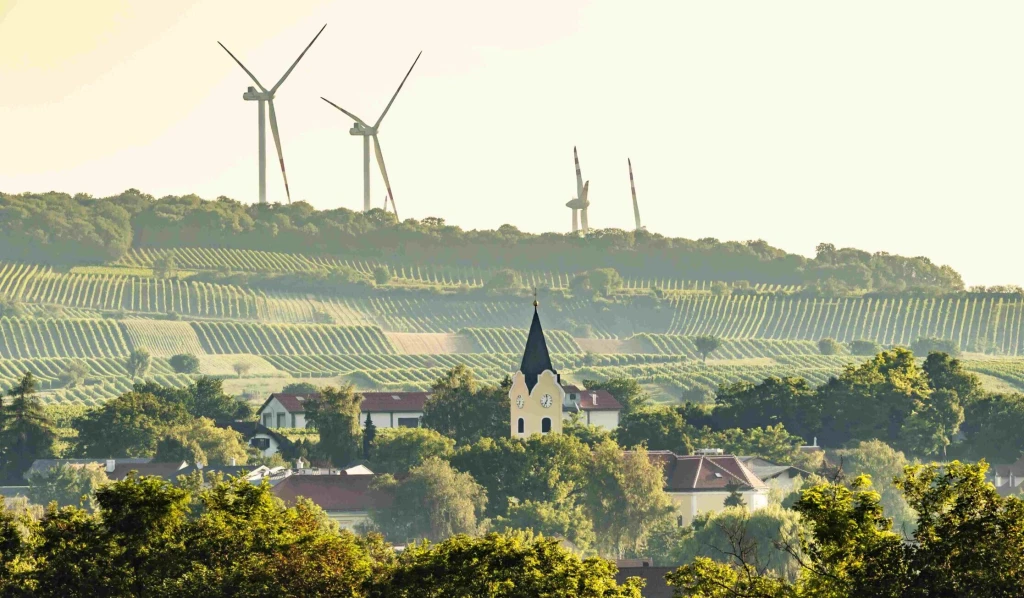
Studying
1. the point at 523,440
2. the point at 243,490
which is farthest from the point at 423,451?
the point at 243,490

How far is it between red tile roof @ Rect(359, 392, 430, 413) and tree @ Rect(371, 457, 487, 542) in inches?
2137

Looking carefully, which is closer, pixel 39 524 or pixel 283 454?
pixel 39 524

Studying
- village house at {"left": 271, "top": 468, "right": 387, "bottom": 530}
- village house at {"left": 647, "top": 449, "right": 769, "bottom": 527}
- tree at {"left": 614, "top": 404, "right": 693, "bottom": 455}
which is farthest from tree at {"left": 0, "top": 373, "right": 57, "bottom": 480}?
village house at {"left": 647, "top": 449, "right": 769, "bottom": 527}

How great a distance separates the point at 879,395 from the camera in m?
162

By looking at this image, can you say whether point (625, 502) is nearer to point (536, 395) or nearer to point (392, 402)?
point (536, 395)

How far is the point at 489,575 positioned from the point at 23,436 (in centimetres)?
10164

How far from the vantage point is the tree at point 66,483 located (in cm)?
13550

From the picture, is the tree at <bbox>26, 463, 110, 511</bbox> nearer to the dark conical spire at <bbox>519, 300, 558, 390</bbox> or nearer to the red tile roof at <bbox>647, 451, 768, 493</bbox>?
the dark conical spire at <bbox>519, 300, 558, 390</bbox>

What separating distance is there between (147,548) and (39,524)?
3128 millimetres

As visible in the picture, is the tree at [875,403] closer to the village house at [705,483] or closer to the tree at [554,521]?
the village house at [705,483]

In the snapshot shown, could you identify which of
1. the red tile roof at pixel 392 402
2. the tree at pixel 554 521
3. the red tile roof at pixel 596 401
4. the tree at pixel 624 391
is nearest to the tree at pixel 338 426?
the red tile roof at pixel 392 402

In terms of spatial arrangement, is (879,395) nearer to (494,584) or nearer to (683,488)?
(683,488)

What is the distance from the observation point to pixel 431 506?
411 feet

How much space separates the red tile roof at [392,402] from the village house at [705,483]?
45.7 m
